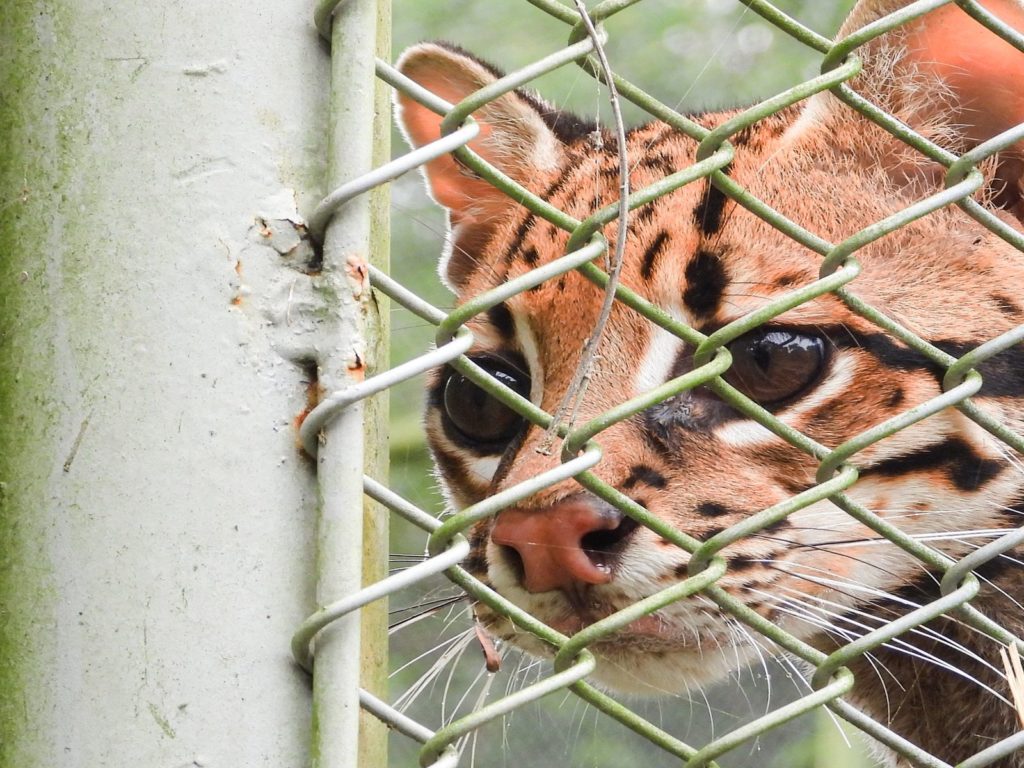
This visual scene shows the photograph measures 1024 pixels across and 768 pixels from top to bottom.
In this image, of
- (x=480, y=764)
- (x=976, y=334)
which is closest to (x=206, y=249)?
(x=976, y=334)

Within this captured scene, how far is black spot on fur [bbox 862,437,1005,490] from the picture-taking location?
2.37 meters

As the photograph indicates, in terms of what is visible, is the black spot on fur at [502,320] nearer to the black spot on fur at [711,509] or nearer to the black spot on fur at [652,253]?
the black spot on fur at [652,253]

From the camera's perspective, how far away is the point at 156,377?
1189 mm

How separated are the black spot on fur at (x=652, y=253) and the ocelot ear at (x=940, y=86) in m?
0.42

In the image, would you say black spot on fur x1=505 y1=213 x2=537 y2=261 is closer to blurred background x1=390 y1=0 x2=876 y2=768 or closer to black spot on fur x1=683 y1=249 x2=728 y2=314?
black spot on fur x1=683 y1=249 x2=728 y2=314

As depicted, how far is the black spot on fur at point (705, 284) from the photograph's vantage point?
2.46 m

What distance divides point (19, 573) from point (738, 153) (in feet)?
6.52

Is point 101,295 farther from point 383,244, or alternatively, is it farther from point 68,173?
point 383,244

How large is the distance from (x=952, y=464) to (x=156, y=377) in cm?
166

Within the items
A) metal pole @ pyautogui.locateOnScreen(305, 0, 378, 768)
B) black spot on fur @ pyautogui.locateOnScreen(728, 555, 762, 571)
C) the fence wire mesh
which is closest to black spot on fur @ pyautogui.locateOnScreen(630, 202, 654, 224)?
black spot on fur @ pyautogui.locateOnScreen(728, 555, 762, 571)

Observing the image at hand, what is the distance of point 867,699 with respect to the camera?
2.77 metres

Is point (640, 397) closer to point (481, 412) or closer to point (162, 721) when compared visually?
point (162, 721)

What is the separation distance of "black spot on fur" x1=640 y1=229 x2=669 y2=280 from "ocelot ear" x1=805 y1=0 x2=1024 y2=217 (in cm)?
42

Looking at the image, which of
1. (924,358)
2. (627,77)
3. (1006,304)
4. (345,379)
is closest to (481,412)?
(924,358)
